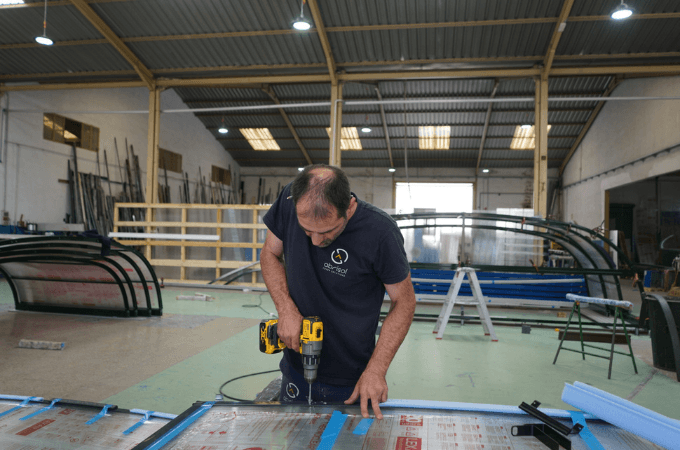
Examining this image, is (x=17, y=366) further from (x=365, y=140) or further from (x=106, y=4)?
(x=365, y=140)

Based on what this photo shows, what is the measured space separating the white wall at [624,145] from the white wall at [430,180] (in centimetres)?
232

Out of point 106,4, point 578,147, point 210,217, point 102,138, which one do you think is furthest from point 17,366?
point 578,147

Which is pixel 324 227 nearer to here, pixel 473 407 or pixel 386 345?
pixel 386 345

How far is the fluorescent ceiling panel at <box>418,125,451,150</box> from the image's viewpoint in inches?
723

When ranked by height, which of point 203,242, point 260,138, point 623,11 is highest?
point 260,138

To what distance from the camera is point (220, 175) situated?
867 inches

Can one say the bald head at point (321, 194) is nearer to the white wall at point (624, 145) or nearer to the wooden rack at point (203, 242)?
the wooden rack at point (203, 242)

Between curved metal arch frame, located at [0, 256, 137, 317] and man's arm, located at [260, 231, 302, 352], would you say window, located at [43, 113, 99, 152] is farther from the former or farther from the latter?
man's arm, located at [260, 231, 302, 352]

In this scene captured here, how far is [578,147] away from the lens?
Result: 18734 mm

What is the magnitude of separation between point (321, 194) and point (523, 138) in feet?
62.1

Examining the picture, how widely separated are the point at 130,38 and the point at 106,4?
1.00 metres

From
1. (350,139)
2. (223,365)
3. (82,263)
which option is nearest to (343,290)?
(223,365)

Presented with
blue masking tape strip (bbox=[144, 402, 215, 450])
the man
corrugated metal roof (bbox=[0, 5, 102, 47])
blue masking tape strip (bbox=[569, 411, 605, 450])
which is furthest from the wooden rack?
blue masking tape strip (bbox=[569, 411, 605, 450])

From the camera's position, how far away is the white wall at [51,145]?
39.5 feet
